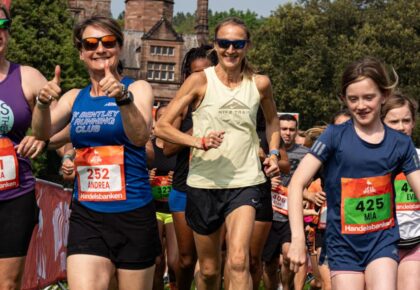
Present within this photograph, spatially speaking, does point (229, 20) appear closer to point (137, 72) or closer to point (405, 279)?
point (405, 279)

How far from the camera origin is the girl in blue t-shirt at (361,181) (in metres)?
6.21

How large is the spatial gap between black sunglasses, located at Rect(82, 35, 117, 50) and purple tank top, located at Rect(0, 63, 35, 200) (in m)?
0.56

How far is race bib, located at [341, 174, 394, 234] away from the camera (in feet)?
20.5

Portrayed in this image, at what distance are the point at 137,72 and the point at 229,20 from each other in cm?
9139

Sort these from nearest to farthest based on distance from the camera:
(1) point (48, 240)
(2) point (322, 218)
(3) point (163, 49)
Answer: (2) point (322, 218)
(1) point (48, 240)
(3) point (163, 49)

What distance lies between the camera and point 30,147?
246 inches

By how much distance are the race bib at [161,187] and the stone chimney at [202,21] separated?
93238 millimetres

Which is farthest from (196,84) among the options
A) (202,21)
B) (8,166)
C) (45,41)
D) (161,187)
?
(202,21)

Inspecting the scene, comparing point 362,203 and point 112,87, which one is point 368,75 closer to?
point 362,203

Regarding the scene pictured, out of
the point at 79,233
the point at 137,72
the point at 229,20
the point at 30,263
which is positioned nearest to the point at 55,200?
the point at 30,263

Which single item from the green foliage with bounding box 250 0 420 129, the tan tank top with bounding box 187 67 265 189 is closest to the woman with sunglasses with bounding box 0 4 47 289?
the tan tank top with bounding box 187 67 265 189

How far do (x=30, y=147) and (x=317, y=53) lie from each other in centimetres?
5881

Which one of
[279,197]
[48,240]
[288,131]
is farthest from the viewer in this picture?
[288,131]

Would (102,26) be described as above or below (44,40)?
below
